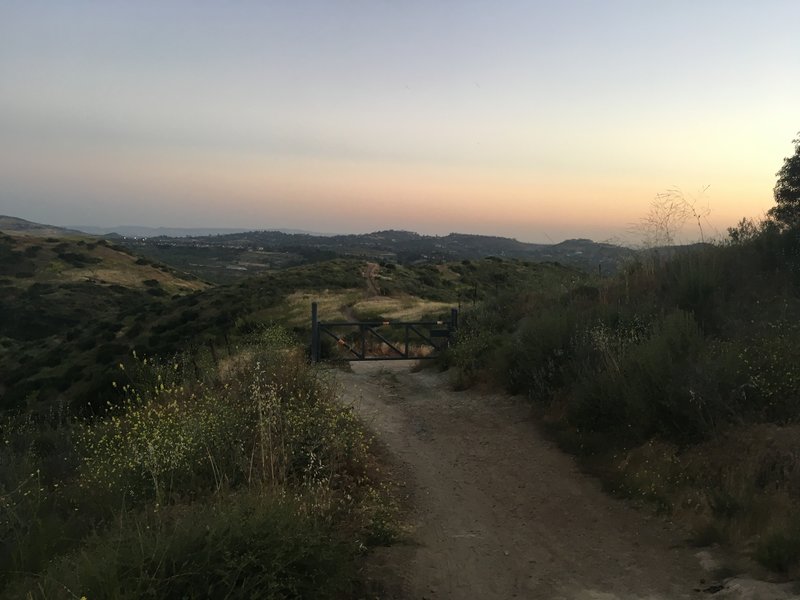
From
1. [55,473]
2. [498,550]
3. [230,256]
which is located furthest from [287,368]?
[230,256]

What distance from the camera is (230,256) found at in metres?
143

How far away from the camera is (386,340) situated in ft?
57.6

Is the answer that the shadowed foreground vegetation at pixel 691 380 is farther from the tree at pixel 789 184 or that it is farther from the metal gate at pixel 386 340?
the tree at pixel 789 184

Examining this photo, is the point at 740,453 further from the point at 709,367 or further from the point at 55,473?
the point at 55,473

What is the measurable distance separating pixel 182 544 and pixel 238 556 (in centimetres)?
33

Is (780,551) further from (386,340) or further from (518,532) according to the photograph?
(386,340)

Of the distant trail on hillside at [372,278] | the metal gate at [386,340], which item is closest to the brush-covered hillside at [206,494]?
the metal gate at [386,340]

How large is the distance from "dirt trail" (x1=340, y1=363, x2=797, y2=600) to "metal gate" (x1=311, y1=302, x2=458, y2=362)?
18.0 ft

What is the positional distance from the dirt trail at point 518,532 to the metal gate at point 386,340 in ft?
18.0

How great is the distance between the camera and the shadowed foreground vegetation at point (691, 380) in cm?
514

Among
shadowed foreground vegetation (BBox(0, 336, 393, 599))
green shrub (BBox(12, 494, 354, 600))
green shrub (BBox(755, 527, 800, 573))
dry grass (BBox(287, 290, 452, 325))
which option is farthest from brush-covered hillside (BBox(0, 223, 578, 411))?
green shrub (BBox(755, 527, 800, 573))

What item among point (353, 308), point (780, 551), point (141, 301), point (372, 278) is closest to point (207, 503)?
point (780, 551)

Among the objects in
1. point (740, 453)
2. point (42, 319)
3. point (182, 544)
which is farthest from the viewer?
point (42, 319)

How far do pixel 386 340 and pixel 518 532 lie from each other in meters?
12.3
